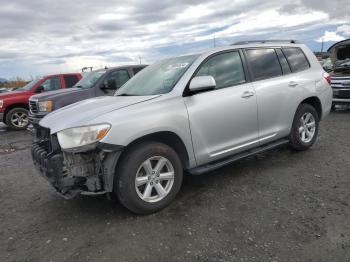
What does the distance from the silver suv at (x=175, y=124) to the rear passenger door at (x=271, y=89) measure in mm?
15

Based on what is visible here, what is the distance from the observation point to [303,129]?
5688mm

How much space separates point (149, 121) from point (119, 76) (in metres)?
6.02

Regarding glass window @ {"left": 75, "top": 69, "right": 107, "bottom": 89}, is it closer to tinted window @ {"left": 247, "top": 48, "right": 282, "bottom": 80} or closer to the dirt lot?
the dirt lot

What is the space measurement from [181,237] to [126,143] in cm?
104

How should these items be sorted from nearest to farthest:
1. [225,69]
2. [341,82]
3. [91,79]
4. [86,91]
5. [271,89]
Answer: [225,69] < [271,89] < [86,91] < [91,79] < [341,82]

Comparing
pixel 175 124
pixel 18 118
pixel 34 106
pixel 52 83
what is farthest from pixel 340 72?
pixel 18 118

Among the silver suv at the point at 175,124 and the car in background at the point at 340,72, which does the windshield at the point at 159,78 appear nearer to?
the silver suv at the point at 175,124

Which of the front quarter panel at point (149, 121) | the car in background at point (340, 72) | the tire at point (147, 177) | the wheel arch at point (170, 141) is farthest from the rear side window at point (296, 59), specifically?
the car in background at point (340, 72)

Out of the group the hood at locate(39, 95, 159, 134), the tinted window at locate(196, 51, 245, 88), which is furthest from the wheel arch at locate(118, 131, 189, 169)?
the tinted window at locate(196, 51, 245, 88)

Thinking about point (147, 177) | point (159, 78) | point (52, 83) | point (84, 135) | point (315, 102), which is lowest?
point (147, 177)

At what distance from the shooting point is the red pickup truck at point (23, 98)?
11.4m

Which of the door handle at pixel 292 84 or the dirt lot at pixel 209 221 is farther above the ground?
the door handle at pixel 292 84

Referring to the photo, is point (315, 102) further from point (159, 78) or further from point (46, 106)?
point (46, 106)

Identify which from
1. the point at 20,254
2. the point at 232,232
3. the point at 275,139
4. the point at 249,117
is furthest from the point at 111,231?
the point at 275,139
